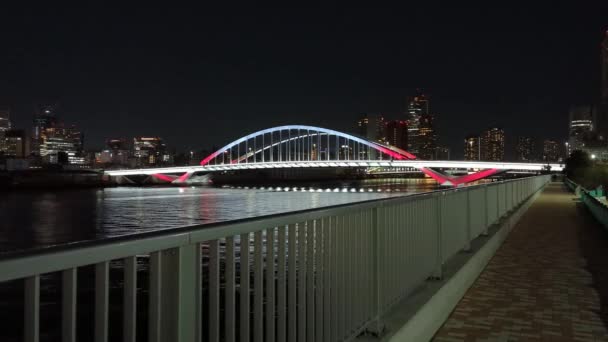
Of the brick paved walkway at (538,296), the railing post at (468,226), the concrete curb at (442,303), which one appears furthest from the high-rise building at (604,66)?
the concrete curb at (442,303)

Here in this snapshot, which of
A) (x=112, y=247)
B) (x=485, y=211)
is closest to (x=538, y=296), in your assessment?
(x=485, y=211)

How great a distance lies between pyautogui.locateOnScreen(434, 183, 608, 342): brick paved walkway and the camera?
5.24 meters

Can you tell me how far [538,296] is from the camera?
21.8 feet

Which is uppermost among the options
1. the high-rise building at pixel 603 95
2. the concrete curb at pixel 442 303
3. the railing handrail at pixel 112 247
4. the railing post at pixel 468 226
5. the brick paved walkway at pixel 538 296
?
the high-rise building at pixel 603 95

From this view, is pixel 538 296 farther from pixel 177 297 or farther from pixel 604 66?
pixel 604 66

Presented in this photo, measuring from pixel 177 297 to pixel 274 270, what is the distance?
98 centimetres

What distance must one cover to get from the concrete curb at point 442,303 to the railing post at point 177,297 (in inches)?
91.3

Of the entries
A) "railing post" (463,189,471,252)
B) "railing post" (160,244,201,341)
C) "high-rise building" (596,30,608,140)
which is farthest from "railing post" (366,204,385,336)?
"high-rise building" (596,30,608,140)

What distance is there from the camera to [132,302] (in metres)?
2.04

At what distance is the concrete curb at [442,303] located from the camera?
4.52 meters

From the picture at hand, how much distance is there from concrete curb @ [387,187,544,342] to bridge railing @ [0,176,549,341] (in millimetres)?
236

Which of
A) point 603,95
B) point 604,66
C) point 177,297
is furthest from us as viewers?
point 604,66

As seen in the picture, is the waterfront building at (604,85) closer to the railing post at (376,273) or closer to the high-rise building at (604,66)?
the high-rise building at (604,66)

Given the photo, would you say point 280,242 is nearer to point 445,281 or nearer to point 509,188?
point 445,281
